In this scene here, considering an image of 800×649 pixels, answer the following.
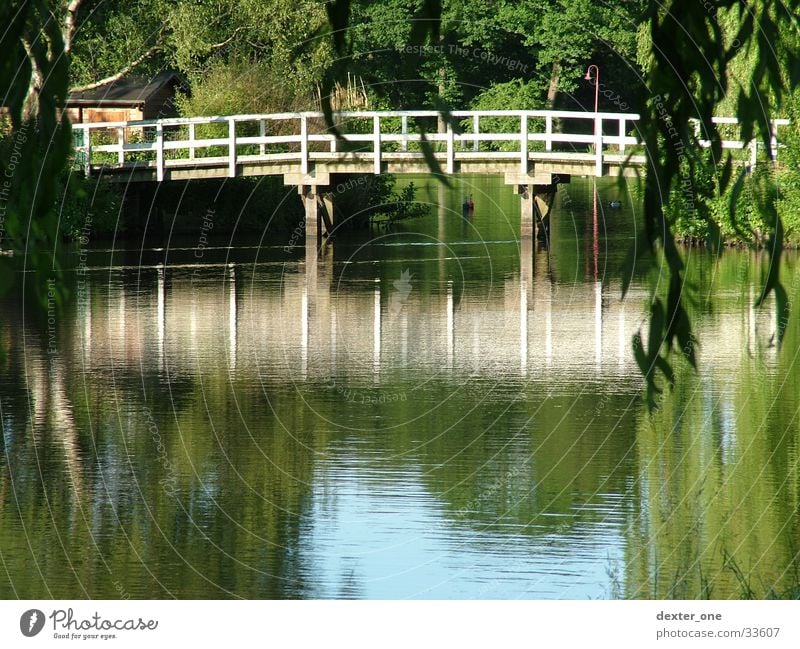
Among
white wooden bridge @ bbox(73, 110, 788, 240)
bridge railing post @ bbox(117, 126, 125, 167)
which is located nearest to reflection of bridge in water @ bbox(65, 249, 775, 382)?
white wooden bridge @ bbox(73, 110, 788, 240)

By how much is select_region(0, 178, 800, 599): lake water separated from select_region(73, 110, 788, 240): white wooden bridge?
8.26 meters

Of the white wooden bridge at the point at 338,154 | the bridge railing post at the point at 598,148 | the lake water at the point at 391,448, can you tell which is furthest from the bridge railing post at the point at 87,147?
the bridge railing post at the point at 598,148

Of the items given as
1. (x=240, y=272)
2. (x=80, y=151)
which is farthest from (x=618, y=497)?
(x=80, y=151)

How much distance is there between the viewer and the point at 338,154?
114 feet

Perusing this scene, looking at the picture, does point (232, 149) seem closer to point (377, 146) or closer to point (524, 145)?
→ point (377, 146)

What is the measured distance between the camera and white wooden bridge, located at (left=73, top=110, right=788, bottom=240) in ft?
106

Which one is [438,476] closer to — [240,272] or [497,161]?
[240,272]

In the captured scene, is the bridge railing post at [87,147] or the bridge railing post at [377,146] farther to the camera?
the bridge railing post at [87,147]

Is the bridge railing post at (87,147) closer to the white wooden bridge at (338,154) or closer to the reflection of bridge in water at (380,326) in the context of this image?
the white wooden bridge at (338,154)

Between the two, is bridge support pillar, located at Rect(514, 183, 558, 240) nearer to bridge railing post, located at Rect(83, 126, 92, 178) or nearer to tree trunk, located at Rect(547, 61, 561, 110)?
bridge railing post, located at Rect(83, 126, 92, 178)

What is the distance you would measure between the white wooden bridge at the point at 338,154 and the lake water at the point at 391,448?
8.26 metres

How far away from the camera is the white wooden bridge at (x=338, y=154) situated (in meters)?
32.3

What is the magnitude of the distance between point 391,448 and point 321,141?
85.0 feet

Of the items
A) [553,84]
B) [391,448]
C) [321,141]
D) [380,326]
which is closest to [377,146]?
[321,141]
